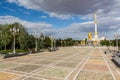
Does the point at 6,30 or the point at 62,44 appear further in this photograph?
the point at 62,44

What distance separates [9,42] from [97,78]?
4014 cm

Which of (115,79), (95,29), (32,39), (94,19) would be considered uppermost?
(94,19)

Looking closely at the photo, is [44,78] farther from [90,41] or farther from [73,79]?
[90,41]

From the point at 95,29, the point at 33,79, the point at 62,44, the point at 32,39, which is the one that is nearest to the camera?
the point at 33,79

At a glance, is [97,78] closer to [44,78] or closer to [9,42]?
[44,78]

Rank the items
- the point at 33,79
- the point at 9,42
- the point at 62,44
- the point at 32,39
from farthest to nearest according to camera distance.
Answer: the point at 62,44 < the point at 32,39 < the point at 9,42 < the point at 33,79

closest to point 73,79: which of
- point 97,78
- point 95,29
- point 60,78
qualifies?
point 60,78

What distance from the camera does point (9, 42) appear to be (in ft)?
154

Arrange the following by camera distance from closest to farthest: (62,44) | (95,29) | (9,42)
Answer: (9,42), (95,29), (62,44)

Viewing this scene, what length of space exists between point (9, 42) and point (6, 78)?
125 ft

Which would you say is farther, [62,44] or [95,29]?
[62,44]

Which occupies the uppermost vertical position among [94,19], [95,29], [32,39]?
[94,19]

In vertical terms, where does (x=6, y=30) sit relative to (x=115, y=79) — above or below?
above

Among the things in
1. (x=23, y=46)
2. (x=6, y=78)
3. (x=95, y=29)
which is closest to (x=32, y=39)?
(x=23, y=46)
